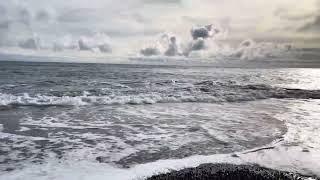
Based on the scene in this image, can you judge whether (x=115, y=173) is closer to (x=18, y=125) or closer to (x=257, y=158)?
(x=257, y=158)

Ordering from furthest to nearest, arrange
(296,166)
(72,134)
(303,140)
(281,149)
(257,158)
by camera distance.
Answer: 1. (72,134)
2. (303,140)
3. (281,149)
4. (257,158)
5. (296,166)

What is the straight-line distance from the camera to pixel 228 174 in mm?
6137

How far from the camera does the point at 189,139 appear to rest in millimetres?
9242

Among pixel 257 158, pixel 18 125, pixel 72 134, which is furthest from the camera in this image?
pixel 18 125

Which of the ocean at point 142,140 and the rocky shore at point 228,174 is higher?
the rocky shore at point 228,174

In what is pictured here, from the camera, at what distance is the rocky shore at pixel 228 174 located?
19.7 feet

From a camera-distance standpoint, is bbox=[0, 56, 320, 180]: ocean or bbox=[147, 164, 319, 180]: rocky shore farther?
bbox=[0, 56, 320, 180]: ocean

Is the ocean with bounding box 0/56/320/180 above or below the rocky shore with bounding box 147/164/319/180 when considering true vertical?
below

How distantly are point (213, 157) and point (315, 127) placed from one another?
482 cm

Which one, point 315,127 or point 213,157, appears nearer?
point 213,157

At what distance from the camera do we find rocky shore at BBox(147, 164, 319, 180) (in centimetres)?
599

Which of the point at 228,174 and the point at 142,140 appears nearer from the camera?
the point at 228,174

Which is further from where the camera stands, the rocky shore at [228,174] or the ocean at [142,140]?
the ocean at [142,140]

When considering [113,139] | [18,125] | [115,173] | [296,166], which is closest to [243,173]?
[296,166]
